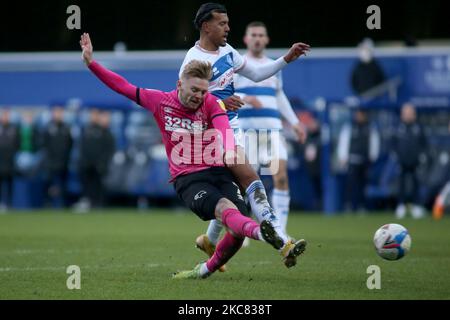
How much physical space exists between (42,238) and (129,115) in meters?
10.2

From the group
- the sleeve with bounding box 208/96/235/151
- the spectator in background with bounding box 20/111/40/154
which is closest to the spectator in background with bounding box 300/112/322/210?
the spectator in background with bounding box 20/111/40/154

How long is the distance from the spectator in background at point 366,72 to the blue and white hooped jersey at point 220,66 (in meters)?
12.0

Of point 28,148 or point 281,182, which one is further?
point 28,148

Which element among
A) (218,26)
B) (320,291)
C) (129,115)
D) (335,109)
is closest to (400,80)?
(335,109)

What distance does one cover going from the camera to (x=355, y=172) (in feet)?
72.3

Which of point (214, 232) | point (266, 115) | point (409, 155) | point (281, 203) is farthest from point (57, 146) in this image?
point (214, 232)

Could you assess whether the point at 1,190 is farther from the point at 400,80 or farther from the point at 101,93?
the point at 400,80

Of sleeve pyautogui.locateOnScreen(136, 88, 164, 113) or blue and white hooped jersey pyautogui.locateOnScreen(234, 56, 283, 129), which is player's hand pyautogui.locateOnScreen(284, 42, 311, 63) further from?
blue and white hooped jersey pyautogui.locateOnScreen(234, 56, 283, 129)

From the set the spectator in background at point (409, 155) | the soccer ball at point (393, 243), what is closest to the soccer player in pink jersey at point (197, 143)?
the soccer ball at point (393, 243)

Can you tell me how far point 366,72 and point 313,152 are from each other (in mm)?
2178

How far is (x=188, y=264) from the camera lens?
35.6ft

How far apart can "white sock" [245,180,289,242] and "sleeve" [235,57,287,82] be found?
1.62 m

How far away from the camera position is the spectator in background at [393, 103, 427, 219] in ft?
70.5

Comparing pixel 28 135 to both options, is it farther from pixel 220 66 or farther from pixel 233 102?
pixel 233 102
